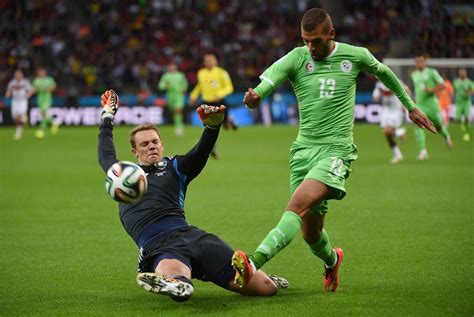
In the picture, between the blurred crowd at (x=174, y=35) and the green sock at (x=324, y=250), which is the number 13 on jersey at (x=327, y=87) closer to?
the green sock at (x=324, y=250)

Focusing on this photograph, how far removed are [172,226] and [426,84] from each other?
48.7ft

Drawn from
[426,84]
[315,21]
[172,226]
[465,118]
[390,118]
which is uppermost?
[315,21]

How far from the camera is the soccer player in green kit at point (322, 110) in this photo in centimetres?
737

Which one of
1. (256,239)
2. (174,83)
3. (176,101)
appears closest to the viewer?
Result: (256,239)

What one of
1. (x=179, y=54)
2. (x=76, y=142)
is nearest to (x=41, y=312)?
(x=76, y=142)

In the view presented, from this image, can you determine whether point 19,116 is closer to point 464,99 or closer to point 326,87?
point 464,99

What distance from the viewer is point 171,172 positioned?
7.91m

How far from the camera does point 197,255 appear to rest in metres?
7.38

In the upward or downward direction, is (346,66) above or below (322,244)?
above

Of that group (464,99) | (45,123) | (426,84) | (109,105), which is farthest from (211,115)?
(45,123)

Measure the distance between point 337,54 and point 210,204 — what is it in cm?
730

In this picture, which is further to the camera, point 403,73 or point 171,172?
point 403,73

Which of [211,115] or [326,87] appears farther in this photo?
[326,87]

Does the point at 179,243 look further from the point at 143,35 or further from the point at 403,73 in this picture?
the point at 143,35
